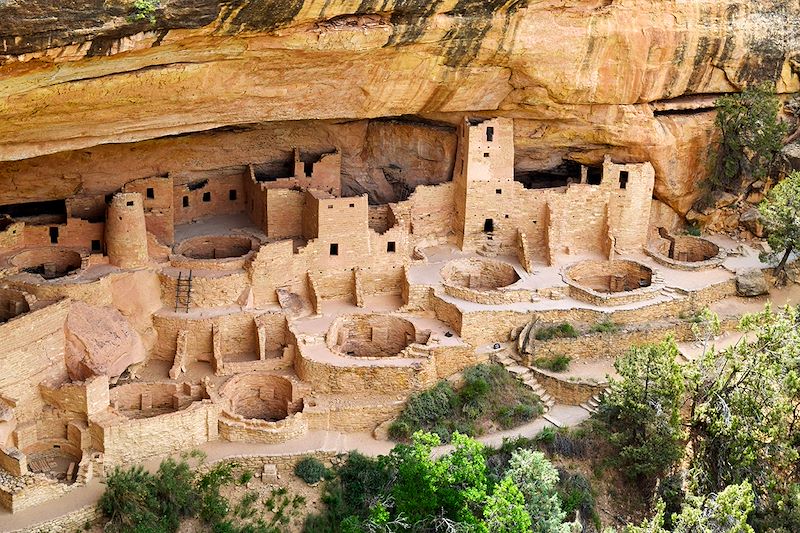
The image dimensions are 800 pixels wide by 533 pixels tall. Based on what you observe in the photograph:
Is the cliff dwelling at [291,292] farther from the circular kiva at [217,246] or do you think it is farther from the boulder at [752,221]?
the boulder at [752,221]

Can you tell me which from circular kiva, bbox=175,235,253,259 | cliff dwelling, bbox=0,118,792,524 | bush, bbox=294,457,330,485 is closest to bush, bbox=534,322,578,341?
cliff dwelling, bbox=0,118,792,524

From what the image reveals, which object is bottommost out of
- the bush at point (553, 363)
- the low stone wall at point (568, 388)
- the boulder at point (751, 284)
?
the low stone wall at point (568, 388)

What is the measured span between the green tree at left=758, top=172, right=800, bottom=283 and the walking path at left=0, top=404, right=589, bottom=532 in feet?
18.3

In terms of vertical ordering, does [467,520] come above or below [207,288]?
below

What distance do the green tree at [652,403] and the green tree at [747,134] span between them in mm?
6231

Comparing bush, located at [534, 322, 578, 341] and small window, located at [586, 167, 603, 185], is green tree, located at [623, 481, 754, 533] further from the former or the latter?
small window, located at [586, 167, 603, 185]

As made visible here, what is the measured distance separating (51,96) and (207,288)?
503 cm

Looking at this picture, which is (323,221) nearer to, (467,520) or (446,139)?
(446,139)

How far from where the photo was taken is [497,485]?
14.8m

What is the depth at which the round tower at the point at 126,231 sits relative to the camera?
60.0 ft

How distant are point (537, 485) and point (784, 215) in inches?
326

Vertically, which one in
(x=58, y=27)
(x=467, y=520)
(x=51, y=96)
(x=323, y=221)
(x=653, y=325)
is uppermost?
(x=58, y=27)

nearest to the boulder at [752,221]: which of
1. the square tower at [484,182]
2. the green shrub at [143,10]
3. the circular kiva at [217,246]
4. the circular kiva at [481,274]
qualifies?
the square tower at [484,182]

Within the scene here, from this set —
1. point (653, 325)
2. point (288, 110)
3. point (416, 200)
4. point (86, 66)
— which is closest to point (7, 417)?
point (86, 66)
